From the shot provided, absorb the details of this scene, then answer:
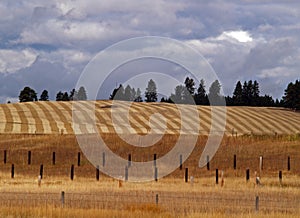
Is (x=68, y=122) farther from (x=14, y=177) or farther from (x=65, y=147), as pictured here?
(x=14, y=177)

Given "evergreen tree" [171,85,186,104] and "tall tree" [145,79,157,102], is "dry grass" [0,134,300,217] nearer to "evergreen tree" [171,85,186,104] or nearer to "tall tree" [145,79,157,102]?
"evergreen tree" [171,85,186,104]

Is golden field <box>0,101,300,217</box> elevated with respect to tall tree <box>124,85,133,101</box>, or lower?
lower

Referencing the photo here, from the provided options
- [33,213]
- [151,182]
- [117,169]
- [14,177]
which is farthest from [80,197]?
[117,169]

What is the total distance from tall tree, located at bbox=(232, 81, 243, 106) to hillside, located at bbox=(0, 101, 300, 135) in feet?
137

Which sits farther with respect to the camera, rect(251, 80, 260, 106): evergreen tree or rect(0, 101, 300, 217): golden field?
rect(251, 80, 260, 106): evergreen tree

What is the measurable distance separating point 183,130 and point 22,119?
70.1 ft

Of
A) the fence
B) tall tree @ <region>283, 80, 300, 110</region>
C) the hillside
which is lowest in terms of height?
the fence

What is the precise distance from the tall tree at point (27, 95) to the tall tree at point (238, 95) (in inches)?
1902

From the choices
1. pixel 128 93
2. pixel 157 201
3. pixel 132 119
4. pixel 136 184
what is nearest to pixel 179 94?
pixel 128 93

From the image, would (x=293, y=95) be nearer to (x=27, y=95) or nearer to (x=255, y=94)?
(x=255, y=94)

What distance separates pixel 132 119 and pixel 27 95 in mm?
73501

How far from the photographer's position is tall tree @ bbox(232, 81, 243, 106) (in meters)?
170

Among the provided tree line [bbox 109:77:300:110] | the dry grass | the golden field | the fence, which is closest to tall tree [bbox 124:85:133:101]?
tree line [bbox 109:77:300:110]

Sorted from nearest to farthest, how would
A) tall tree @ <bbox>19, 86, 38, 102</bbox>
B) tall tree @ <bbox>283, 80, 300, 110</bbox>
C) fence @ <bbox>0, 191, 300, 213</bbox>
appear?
fence @ <bbox>0, 191, 300, 213</bbox> → tall tree @ <bbox>283, 80, 300, 110</bbox> → tall tree @ <bbox>19, 86, 38, 102</bbox>
